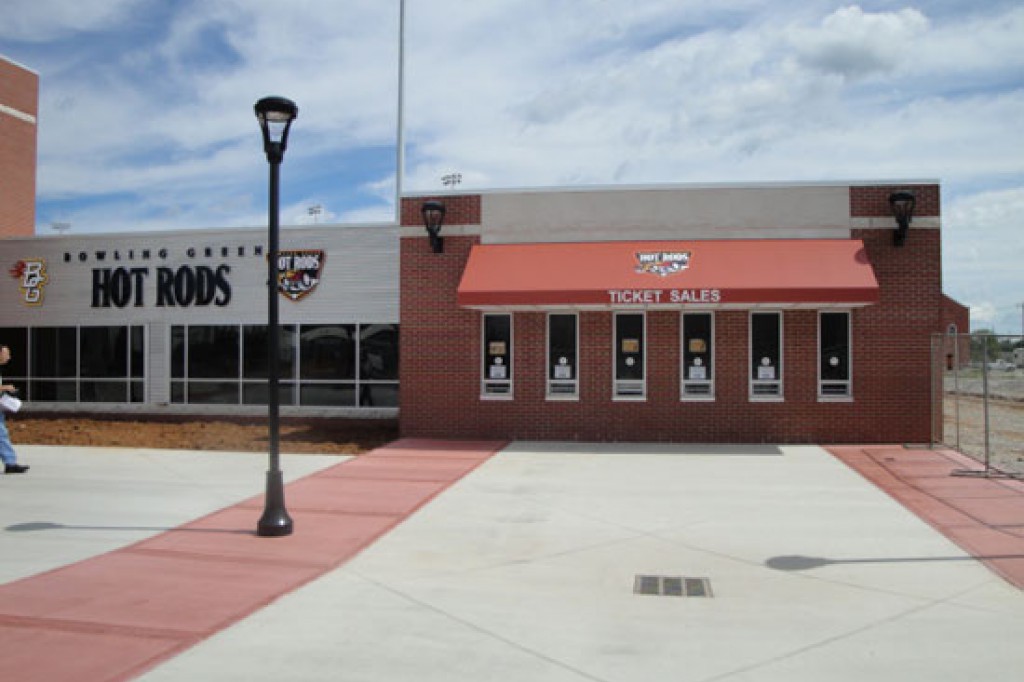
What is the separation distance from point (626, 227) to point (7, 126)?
23.0m

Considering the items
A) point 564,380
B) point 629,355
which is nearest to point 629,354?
point 629,355

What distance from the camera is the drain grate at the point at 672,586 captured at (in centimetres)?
730

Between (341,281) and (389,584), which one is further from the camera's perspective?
(341,281)

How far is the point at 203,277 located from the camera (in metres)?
22.0

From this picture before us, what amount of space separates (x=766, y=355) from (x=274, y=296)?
10.8 m

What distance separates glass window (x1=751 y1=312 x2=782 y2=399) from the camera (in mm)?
17062

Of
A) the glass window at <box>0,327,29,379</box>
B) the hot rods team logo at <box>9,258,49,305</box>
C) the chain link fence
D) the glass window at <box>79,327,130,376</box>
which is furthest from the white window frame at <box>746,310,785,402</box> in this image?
the glass window at <box>0,327,29,379</box>

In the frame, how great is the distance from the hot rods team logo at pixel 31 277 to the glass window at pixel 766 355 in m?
18.5

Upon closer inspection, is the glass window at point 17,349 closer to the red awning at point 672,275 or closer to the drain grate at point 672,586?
the red awning at point 672,275

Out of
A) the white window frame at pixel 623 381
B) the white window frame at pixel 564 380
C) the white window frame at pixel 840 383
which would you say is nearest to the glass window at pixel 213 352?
the white window frame at pixel 564 380

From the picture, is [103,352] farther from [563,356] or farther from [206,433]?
[563,356]

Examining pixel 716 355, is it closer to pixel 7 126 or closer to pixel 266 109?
pixel 266 109

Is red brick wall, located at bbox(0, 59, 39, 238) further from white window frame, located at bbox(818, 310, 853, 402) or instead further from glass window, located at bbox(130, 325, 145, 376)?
white window frame, located at bbox(818, 310, 853, 402)

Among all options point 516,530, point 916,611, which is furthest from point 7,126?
point 916,611
